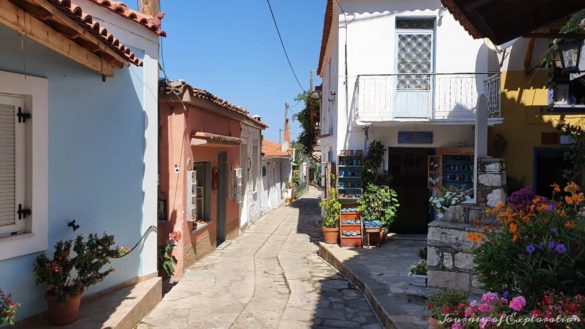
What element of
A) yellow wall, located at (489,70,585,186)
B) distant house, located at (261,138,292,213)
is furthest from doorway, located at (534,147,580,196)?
distant house, located at (261,138,292,213)

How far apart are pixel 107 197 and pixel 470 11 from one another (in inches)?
181

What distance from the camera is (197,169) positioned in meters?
9.85

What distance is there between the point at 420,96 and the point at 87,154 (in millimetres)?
7473

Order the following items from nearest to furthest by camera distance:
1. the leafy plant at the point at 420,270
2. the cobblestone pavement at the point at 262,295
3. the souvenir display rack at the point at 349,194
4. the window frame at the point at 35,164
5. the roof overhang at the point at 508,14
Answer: the roof overhang at the point at 508,14 → the window frame at the point at 35,164 → the cobblestone pavement at the point at 262,295 → the leafy plant at the point at 420,270 → the souvenir display rack at the point at 349,194

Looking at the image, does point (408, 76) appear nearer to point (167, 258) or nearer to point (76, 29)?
point (167, 258)

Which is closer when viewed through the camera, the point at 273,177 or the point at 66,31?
the point at 66,31

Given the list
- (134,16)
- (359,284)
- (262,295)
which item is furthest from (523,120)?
(134,16)

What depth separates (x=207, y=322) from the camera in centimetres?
556

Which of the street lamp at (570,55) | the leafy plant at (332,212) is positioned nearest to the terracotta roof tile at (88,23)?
the street lamp at (570,55)

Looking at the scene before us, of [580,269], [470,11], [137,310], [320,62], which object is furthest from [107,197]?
[320,62]

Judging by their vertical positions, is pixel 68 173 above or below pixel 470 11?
below

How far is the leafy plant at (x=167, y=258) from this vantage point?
7.20m

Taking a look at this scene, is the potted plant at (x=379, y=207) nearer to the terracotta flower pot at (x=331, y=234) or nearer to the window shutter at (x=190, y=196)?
the terracotta flower pot at (x=331, y=234)

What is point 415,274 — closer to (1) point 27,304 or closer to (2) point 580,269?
(2) point 580,269
